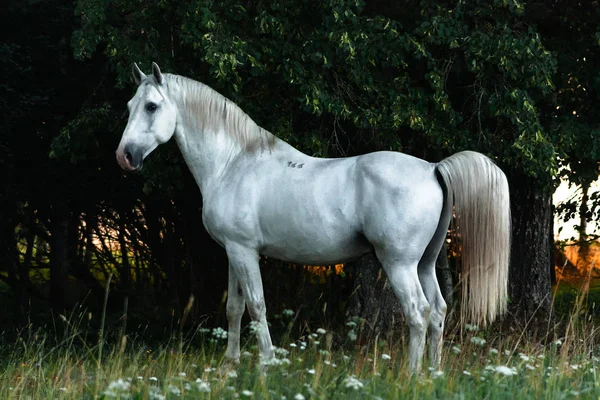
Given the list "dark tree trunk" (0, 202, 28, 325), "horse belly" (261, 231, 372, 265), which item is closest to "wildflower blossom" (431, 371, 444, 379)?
"horse belly" (261, 231, 372, 265)

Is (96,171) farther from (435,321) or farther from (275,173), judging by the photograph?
(435,321)

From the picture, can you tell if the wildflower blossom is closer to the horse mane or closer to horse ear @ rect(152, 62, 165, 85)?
the horse mane

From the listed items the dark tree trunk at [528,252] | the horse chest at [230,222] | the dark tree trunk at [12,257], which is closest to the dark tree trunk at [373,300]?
the dark tree trunk at [528,252]

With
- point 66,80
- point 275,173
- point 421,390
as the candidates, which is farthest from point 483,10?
point 66,80

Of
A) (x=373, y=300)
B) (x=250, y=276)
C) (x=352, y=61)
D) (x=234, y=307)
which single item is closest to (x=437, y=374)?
(x=250, y=276)

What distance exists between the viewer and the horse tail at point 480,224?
612cm

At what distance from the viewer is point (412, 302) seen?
617cm

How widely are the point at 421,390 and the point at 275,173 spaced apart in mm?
2359

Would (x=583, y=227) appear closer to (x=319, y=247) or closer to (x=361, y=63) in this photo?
(x=361, y=63)

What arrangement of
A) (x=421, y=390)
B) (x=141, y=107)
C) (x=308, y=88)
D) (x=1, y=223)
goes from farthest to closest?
(x=1, y=223)
(x=308, y=88)
(x=141, y=107)
(x=421, y=390)

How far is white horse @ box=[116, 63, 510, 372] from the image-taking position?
6.16 meters

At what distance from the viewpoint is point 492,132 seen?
9.75 m

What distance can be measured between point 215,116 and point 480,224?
2219 millimetres

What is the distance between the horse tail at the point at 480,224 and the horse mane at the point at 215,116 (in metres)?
1.51
